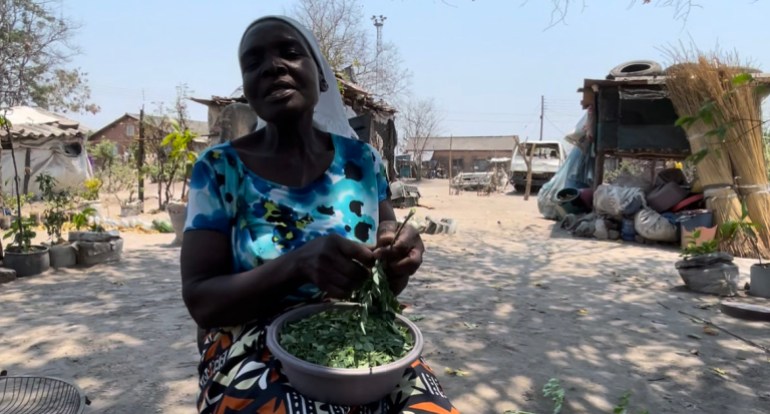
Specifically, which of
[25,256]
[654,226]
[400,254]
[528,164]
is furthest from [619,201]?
[528,164]

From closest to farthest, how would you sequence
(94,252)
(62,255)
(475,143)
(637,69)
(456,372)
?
(456,372) → (62,255) → (94,252) → (637,69) → (475,143)

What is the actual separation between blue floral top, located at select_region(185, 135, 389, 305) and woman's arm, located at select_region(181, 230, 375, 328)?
0.16ft

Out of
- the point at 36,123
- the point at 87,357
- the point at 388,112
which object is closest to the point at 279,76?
the point at 87,357

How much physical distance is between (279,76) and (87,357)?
2597 mm

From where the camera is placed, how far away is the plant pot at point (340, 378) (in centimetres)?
96

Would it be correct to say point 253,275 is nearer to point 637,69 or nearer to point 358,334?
point 358,334

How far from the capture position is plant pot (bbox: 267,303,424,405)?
963 millimetres

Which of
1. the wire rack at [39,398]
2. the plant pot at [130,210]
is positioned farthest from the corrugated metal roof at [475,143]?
the wire rack at [39,398]

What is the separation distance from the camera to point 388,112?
36.7 ft

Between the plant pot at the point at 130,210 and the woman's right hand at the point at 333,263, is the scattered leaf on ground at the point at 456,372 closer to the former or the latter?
the woman's right hand at the point at 333,263

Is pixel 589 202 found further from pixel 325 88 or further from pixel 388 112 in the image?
pixel 325 88

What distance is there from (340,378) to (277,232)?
0.49 meters

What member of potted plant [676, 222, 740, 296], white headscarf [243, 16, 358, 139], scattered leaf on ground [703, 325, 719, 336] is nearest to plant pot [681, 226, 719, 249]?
potted plant [676, 222, 740, 296]

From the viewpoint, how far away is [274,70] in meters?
1.38
